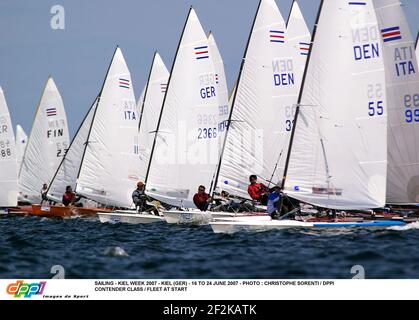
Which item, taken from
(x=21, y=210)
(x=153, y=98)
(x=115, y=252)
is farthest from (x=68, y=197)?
(x=115, y=252)

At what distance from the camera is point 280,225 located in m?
19.0

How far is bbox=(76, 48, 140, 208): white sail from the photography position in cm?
3136

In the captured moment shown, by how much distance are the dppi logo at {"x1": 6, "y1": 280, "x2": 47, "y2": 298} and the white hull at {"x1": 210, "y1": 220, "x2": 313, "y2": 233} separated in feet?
33.5

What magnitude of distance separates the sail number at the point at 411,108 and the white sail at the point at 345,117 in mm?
2783

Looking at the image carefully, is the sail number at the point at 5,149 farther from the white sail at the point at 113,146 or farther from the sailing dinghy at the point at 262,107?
the sailing dinghy at the point at 262,107

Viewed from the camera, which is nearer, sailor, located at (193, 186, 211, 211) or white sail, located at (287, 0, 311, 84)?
sailor, located at (193, 186, 211, 211)

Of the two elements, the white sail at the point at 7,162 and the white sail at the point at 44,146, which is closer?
the white sail at the point at 7,162

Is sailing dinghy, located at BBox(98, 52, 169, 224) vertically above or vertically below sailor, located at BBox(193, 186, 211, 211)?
above

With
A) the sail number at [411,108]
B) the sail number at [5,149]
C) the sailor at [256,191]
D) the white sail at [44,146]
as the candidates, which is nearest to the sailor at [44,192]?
the white sail at [44,146]

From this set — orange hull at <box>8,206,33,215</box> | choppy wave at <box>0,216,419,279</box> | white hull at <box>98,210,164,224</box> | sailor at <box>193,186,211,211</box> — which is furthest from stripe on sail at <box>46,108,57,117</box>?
choppy wave at <box>0,216,419,279</box>

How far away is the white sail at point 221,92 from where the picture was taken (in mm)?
29625

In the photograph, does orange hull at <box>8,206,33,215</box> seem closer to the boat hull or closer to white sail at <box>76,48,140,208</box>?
white sail at <box>76,48,140,208</box>

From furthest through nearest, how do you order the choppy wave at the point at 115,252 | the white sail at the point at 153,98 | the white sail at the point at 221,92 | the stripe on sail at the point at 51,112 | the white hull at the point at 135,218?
the stripe on sail at the point at 51,112 → the white sail at the point at 153,98 → the white sail at the point at 221,92 → the white hull at the point at 135,218 → the choppy wave at the point at 115,252

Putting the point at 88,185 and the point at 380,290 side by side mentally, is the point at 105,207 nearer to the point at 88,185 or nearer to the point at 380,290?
the point at 88,185
